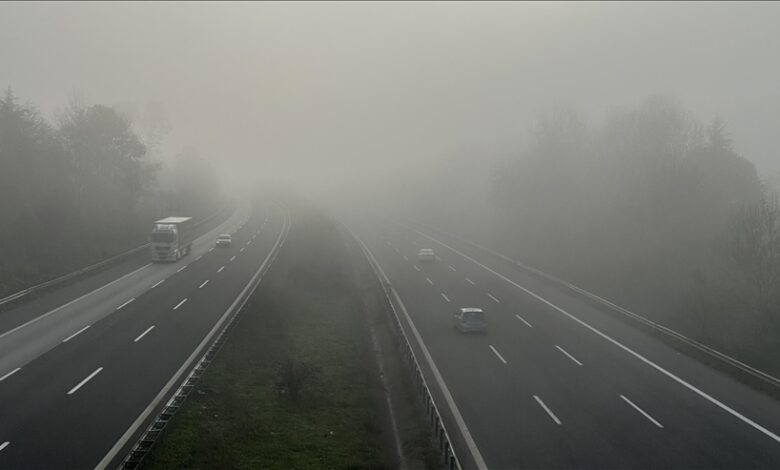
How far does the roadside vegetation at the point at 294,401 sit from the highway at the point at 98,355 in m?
1.72

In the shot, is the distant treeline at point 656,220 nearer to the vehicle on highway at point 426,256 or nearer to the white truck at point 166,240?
the vehicle on highway at point 426,256

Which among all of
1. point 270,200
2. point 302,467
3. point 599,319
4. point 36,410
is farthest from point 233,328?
point 270,200

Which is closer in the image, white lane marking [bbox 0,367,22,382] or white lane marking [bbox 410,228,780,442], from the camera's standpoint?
white lane marking [bbox 410,228,780,442]

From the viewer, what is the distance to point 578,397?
22.9 m

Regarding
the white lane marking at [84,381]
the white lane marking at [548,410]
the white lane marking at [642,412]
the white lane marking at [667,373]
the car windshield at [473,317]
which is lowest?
the white lane marking at [84,381]

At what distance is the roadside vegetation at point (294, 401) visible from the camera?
58.9 feet

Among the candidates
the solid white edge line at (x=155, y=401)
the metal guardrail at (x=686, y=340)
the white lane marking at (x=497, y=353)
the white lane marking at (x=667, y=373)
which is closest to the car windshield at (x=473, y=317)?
the white lane marking at (x=497, y=353)

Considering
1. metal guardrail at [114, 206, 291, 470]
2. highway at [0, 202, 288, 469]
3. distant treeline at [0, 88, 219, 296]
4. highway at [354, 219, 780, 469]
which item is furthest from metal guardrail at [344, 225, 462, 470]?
distant treeline at [0, 88, 219, 296]

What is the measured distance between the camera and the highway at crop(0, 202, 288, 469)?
17.3 meters

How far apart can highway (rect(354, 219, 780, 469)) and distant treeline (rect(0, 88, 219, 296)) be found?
30.3m

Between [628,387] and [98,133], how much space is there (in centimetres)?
6480

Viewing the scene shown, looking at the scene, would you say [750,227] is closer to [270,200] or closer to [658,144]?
[658,144]

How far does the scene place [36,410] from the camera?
19.5m

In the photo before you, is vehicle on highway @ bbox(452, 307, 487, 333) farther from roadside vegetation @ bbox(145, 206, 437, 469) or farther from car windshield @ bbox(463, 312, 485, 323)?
roadside vegetation @ bbox(145, 206, 437, 469)
